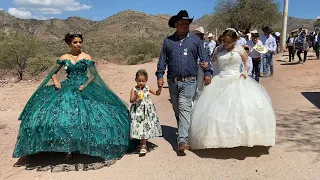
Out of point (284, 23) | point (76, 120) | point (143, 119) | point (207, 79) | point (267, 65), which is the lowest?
point (267, 65)

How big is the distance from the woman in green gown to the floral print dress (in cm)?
15

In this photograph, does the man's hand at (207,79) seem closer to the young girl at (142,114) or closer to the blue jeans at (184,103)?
the blue jeans at (184,103)

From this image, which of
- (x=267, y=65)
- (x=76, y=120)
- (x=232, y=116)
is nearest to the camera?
(x=76, y=120)

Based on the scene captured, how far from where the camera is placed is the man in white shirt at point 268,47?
12661 mm

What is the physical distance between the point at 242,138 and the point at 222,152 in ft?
1.77

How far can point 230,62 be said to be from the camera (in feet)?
18.3

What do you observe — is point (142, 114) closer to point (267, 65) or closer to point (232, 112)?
point (232, 112)

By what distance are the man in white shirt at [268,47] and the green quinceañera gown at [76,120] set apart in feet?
28.0

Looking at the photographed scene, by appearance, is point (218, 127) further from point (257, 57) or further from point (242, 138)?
point (257, 57)

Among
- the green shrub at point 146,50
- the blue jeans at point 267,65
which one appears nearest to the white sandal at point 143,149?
the blue jeans at point 267,65

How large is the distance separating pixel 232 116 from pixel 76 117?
211 centimetres

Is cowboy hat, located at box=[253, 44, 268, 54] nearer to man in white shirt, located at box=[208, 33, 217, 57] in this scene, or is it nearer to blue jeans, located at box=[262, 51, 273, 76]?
man in white shirt, located at box=[208, 33, 217, 57]

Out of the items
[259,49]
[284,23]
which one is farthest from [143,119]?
[284,23]

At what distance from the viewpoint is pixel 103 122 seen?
5043 mm
